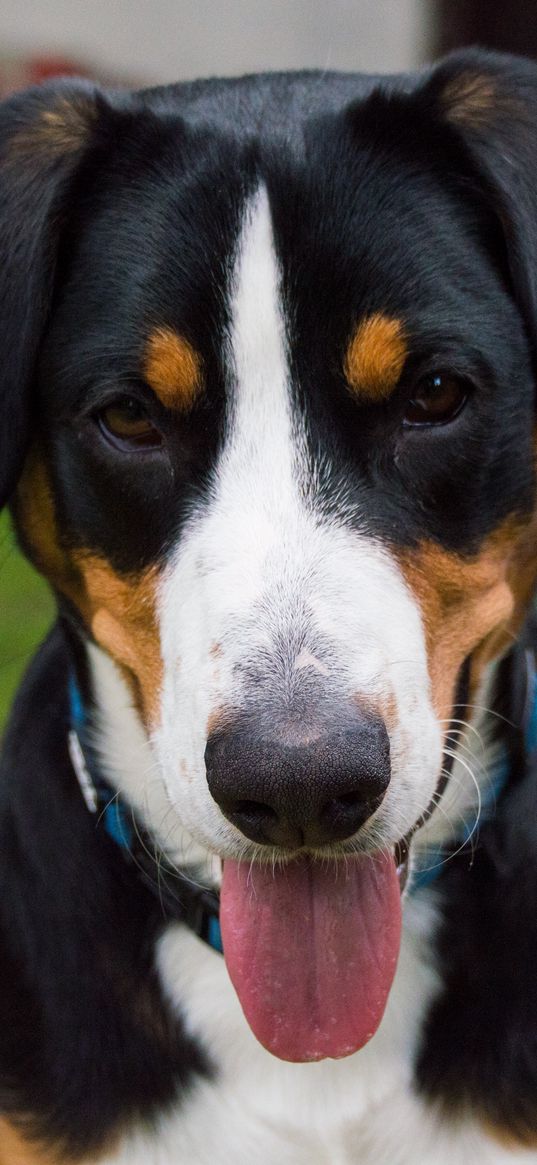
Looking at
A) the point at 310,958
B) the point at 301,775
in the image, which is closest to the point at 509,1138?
the point at 310,958

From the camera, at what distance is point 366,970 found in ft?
7.94

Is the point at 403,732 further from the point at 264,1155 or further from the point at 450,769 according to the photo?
the point at 264,1155

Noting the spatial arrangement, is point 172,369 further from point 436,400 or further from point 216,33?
point 216,33

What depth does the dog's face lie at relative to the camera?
7.32 ft

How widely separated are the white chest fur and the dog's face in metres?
0.54

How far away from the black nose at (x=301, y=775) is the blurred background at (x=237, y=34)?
7.57 meters

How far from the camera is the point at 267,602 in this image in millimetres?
2209

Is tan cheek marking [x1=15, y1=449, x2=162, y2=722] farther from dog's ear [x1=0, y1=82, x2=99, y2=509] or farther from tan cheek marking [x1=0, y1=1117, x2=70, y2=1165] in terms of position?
tan cheek marking [x1=0, y1=1117, x2=70, y2=1165]

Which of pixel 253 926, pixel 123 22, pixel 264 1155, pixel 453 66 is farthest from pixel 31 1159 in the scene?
pixel 123 22

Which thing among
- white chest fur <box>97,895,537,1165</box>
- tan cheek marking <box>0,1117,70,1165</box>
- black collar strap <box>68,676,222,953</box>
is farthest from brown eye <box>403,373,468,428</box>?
tan cheek marking <box>0,1117,70,1165</box>

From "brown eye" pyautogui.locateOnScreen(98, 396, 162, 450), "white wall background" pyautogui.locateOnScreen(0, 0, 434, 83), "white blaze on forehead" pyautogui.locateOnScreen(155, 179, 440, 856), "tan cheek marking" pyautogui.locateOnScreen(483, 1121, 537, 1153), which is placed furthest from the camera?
"white wall background" pyautogui.locateOnScreen(0, 0, 434, 83)

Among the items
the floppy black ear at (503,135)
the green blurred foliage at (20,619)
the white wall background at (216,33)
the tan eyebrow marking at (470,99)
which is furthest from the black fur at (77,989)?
the white wall background at (216,33)

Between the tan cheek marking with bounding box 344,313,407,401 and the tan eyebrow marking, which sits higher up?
the tan eyebrow marking

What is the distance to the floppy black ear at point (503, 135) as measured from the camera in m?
2.47
